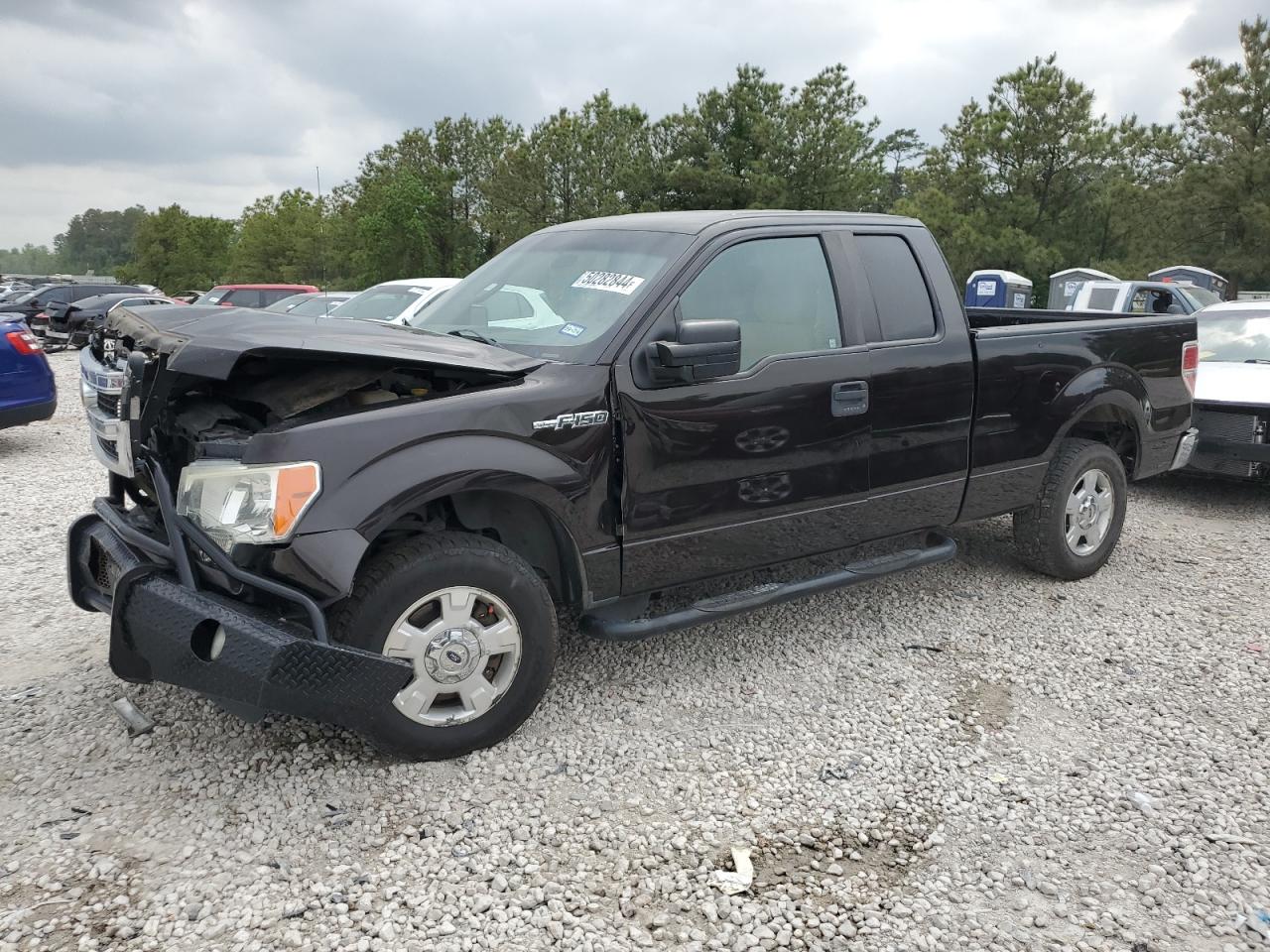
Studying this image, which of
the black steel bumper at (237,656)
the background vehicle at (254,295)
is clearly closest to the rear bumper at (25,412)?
the black steel bumper at (237,656)

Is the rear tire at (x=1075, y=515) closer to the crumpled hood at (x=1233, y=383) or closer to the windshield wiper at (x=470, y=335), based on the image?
the crumpled hood at (x=1233, y=383)

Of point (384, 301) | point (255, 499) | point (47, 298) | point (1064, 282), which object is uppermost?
point (1064, 282)

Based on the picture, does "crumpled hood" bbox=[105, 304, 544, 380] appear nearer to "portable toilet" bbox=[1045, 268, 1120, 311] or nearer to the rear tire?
the rear tire

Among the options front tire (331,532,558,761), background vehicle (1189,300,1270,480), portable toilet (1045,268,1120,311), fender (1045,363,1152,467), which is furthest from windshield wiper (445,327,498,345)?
portable toilet (1045,268,1120,311)

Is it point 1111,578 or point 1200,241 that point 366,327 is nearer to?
point 1111,578

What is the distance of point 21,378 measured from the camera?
8.92 m

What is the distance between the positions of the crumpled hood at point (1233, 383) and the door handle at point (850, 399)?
4068 mm

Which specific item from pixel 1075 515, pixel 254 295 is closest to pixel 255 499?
pixel 1075 515

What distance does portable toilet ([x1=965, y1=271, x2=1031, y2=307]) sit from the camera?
2156 centimetres

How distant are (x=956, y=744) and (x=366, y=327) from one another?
2769mm

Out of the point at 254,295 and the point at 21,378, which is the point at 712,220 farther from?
the point at 254,295

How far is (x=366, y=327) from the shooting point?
3.71m

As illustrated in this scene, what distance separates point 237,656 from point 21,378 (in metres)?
7.71

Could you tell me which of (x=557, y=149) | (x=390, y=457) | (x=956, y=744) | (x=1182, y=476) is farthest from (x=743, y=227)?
(x=557, y=149)
